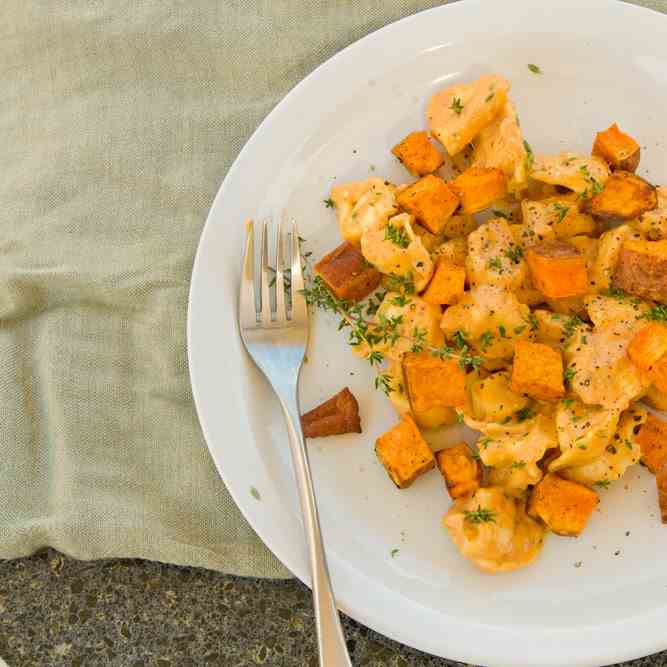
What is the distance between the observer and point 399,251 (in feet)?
7.02

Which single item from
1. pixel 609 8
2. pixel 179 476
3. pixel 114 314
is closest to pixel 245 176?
pixel 114 314

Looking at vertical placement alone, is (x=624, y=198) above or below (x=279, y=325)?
above

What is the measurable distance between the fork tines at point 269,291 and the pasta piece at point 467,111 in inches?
19.2

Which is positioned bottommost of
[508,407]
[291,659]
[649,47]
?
[291,659]

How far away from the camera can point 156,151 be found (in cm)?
259

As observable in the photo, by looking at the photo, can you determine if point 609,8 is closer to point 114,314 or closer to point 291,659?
point 114,314

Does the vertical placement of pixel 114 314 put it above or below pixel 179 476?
above

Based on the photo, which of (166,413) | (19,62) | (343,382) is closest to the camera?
(343,382)

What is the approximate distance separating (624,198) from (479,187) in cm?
35

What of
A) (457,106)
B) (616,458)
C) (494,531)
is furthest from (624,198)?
(494,531)

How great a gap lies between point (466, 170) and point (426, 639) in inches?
46.9

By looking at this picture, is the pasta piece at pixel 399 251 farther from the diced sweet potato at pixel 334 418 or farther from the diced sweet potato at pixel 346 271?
the diced sweet potato at pixel 334 418

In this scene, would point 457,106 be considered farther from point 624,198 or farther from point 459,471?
point 459,471

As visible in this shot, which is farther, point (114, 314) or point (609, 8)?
point (114, 314)
